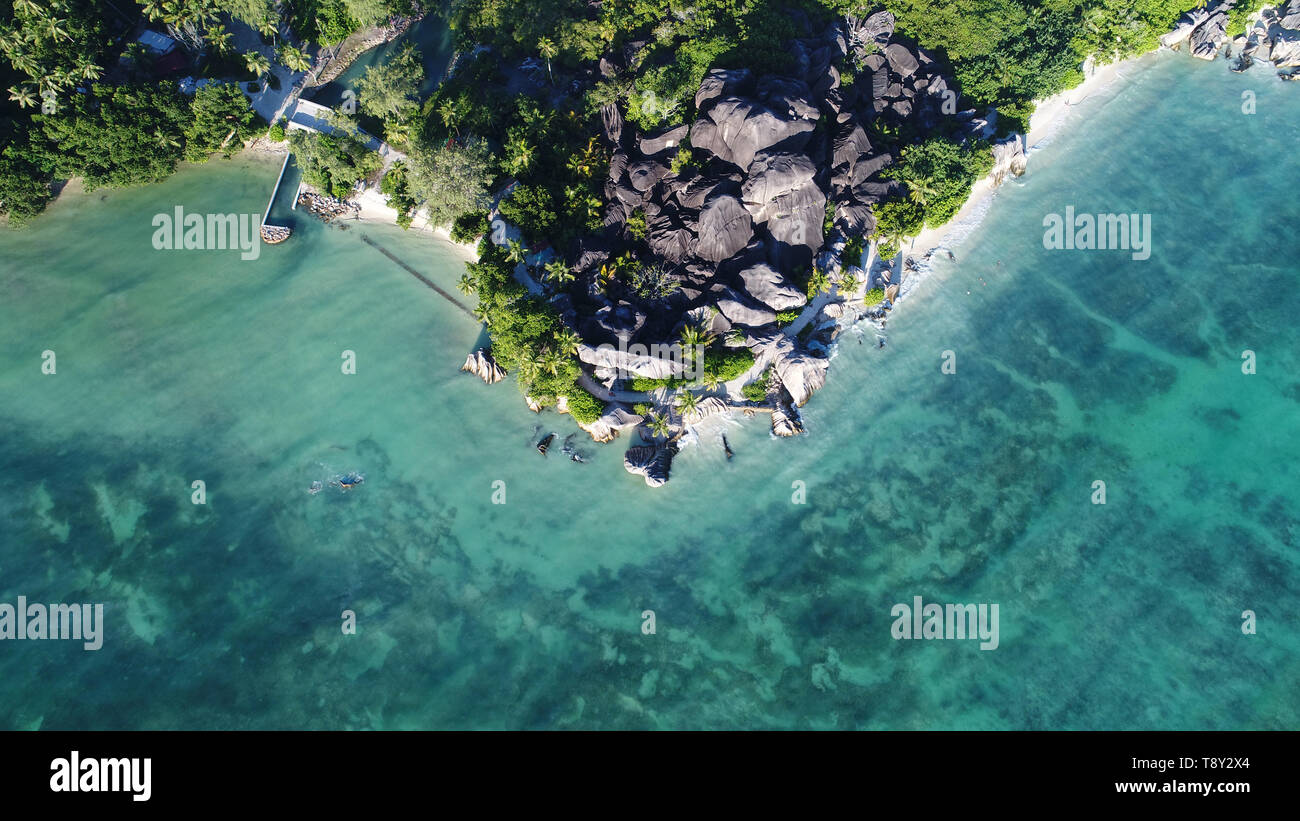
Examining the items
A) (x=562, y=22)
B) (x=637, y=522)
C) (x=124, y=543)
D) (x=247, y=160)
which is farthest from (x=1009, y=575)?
(x=247, y=160)

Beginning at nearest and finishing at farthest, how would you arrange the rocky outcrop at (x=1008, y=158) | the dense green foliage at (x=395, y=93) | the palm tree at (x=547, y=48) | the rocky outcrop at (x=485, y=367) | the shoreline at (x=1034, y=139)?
the rocky outcrop at (x=485, y=367) → the dense green foliage at (x=395, y=93) → the shoreline at (x=1034, y=139) → the palm tree at (x=547, y=48) → the rocky outcrop at (x=1008, y=158)

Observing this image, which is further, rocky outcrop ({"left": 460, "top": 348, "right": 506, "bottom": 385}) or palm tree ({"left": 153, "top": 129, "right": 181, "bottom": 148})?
palm tree ({"left": 153, "top": 129, "right": 181, "bottom": 148})

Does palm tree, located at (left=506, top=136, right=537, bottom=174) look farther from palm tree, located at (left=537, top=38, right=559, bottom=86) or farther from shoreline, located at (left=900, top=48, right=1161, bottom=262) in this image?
shoreline, located at (left=900, top=48, right=1161, bottom=262)

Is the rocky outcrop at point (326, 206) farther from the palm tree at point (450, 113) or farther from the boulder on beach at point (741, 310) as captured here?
the boulder on beach at point (741, 310)

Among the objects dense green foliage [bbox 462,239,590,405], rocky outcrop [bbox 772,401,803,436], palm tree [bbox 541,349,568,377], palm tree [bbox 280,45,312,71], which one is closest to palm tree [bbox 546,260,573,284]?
dense green foliage [bbox 462,239,590,405]

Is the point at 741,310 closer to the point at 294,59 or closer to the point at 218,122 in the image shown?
the point at 294,59

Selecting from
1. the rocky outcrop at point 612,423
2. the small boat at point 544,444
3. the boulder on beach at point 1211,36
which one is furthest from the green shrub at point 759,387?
the boulder on beach at point 1211,36
